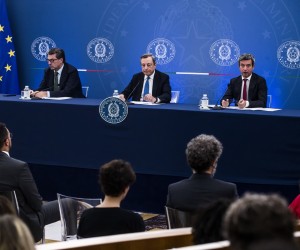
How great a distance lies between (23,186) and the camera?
393 centimetres

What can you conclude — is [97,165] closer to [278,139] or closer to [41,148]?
[41,148]

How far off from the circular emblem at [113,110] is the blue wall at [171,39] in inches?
103

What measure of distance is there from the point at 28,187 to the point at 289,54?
4.69m

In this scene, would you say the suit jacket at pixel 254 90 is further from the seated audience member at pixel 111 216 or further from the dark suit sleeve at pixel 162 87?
the seated audience member at pixel 111 216

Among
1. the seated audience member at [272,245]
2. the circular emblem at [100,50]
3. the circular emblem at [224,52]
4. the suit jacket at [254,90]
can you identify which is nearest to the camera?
the seated audience member at [272,245]

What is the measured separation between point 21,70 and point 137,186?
159 inches

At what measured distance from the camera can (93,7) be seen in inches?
354

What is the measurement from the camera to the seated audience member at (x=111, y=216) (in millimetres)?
3000

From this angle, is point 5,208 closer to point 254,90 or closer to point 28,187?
point 28,187

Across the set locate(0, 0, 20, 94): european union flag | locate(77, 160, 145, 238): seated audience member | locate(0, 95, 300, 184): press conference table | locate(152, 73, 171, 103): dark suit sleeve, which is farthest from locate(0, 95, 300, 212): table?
locate(0, 0, 20, 94): european union flag

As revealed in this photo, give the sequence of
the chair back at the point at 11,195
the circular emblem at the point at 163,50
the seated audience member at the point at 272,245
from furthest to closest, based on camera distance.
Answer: the circular emblem at the point at 163,50, the chair back at the point at 11,195, the seated audience member at the point at 272,245

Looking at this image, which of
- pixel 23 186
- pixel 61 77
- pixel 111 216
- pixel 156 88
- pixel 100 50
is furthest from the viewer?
pixel 100 50

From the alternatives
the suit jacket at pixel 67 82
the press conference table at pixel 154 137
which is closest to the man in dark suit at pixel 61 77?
the suit jacket at pixel 67 82

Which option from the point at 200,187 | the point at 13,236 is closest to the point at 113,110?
the point at 200,187
